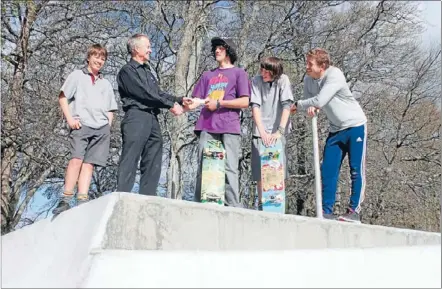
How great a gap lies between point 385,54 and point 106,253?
47.2 ft

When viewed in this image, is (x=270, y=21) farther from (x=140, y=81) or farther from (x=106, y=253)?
(x=106, y=253)

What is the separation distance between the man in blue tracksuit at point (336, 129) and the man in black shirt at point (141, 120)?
125 centimetres

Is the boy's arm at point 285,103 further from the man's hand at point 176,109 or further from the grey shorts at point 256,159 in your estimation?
the man's hand at point 176,109

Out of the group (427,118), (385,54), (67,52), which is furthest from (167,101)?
(427,118)

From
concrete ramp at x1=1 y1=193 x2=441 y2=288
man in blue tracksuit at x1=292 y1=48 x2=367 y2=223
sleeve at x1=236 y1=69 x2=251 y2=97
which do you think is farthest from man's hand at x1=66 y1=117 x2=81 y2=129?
man in blue tracksuit at x1=292 y1=48 x2=367 y2=223

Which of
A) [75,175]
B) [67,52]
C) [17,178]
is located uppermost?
[67,52]

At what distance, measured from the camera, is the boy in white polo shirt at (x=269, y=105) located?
493 cm

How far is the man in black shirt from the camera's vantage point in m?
4.43

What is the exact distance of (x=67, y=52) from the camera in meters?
11.2

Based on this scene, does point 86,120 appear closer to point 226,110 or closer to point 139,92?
point 139,92

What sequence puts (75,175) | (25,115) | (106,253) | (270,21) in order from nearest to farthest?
1. (106,253)
2. (75,175)
3. (25,115)
4. (270,21)

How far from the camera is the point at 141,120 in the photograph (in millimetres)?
4504

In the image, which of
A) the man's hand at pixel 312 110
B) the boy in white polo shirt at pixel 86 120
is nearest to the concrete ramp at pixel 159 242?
the boy in white polo shirt at pixel 86 120

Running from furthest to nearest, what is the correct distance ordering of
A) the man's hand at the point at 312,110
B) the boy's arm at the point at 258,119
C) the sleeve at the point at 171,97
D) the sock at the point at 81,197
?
the boy's arm at the point at 258,119 → the man's hand at the point at 312,110 → the sleeve at the point at 171,97 → the sock at the point at 81,197
